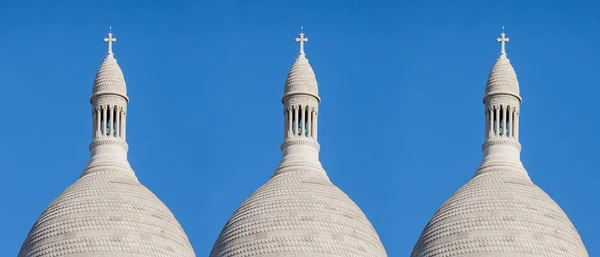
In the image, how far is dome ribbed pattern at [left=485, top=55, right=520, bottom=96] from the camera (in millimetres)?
158125

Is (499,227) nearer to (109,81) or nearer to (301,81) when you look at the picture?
(301,81)

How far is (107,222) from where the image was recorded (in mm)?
150875

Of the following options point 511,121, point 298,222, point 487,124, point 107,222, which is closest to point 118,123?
point 107,222

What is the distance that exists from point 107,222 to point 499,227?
1658cm

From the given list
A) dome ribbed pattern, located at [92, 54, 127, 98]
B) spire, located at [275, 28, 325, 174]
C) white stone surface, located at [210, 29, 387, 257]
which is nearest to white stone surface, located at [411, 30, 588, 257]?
white stone surface, located at [210, 29, 387, 257]

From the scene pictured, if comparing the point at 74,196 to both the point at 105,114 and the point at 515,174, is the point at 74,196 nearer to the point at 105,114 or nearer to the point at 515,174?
the point at 105,114

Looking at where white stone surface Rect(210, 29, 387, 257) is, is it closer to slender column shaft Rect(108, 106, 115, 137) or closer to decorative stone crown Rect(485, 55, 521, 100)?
slender column shaft Rect(108, 106, 115, 137)

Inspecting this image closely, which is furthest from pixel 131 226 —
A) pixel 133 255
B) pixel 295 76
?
pixel 295 76

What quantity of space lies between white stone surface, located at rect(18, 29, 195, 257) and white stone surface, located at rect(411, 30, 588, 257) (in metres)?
10.8

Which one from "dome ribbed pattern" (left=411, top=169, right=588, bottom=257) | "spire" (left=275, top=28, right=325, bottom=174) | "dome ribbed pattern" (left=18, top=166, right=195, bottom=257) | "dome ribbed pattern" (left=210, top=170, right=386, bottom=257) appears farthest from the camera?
"spire" (left=275, top=28, right=325, bottom=174)

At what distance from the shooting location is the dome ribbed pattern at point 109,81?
15725cm

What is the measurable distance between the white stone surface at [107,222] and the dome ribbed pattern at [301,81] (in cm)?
806

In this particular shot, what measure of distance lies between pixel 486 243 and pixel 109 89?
18499mm

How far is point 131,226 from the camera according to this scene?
151m
